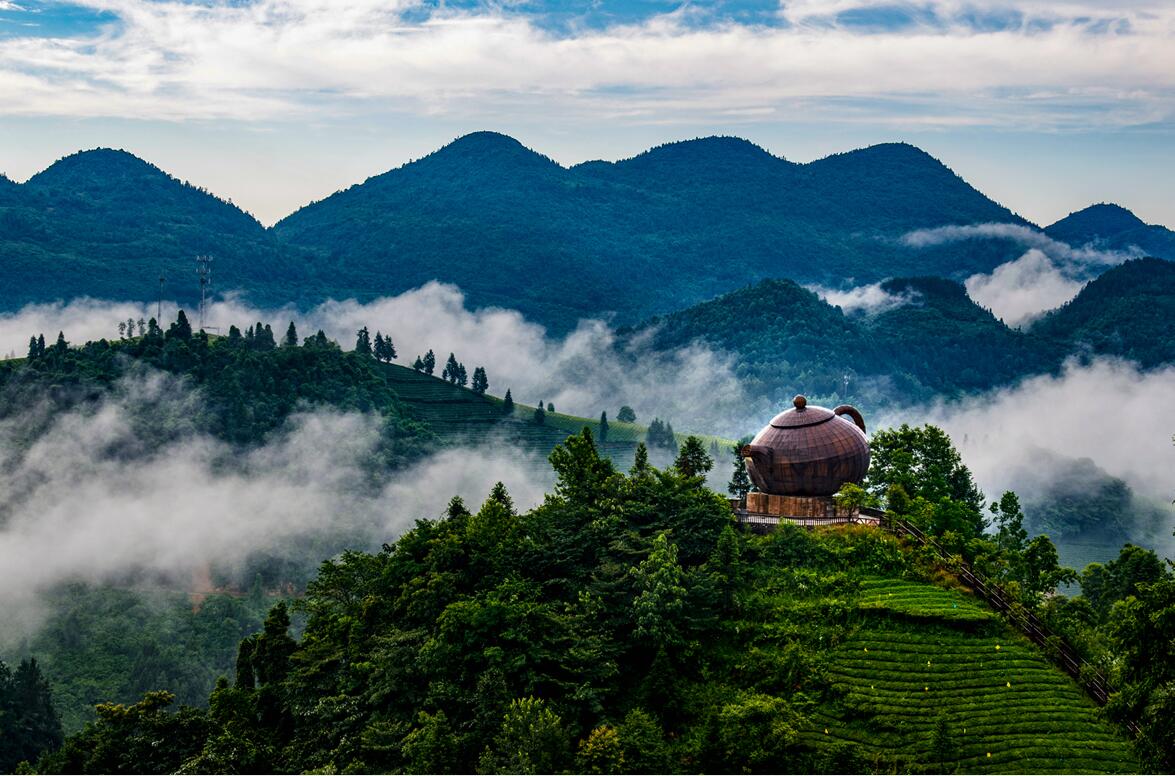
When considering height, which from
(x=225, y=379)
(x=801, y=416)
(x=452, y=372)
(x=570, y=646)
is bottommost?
(x=452, y=372)

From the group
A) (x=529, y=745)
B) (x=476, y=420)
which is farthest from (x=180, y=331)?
(x=529, y=745)

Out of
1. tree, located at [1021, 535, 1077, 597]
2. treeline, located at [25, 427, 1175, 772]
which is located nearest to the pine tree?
treeline, located at [25, 427, 1175, 772]

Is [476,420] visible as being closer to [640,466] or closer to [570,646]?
[640,466]

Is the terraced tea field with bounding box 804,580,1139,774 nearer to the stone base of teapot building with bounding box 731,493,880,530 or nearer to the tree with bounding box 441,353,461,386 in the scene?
the stone base of teapot building with bounding box 731,493,880,530

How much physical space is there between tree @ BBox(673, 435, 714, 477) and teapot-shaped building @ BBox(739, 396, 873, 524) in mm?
3217

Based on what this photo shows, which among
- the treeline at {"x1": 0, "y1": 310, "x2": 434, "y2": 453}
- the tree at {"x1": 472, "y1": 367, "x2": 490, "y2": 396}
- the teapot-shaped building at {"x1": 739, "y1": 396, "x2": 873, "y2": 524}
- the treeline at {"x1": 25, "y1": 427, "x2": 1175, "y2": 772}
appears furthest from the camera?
the tree at {"x1": 472, "y1": 367, "x2": 490, "y2": 396}

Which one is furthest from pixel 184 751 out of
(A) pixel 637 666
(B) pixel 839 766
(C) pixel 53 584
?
(C) pixel 53 584

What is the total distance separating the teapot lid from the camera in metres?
50.9

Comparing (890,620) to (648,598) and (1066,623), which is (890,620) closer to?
(1066,623)

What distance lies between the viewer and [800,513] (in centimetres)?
5125

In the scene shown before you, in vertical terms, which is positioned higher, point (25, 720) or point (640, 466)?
point (640, 466)

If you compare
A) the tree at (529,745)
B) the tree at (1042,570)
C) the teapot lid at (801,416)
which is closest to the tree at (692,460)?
the teapot lid at (801,416)

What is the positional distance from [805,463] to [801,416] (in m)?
2.05

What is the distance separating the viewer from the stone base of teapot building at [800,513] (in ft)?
166
